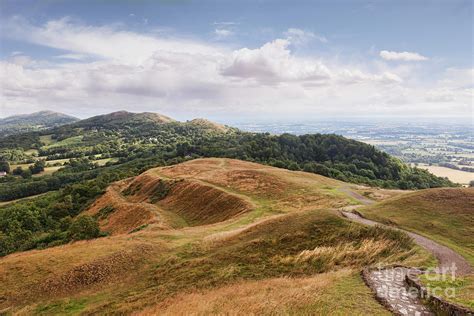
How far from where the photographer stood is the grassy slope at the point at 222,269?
16.8 meters

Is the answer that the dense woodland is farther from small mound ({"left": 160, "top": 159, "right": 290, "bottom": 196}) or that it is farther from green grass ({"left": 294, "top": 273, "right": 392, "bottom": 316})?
green grass ({"left": 294, "top": 273, "right": 392, "bottom": 316})

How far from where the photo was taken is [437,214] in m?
31.4

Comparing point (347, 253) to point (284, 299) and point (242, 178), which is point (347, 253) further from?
point (242, 178)

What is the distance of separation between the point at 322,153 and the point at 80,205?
128 metres

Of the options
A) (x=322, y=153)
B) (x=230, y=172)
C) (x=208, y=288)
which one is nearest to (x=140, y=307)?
(x=208, y=288)

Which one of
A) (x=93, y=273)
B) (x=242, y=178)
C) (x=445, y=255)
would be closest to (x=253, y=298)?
(x=93, y=273)

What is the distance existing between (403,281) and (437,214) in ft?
60.6

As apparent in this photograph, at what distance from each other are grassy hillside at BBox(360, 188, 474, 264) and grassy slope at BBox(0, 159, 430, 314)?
5984mm

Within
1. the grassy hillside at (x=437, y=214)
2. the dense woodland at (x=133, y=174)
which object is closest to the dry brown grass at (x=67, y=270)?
the dense woodland at (x=133, y=174)

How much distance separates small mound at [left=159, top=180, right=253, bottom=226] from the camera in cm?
4806

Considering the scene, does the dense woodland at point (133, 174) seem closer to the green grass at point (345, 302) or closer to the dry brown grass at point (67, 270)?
the dry brown grass at point (67, 270)

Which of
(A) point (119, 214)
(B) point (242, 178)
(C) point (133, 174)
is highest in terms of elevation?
(B) point (242, 178)

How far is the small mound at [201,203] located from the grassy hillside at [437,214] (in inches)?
794

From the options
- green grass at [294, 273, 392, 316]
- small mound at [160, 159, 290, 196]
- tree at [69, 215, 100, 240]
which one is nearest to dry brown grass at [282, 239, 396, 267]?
green grass at [294, 273, 392, 316]
